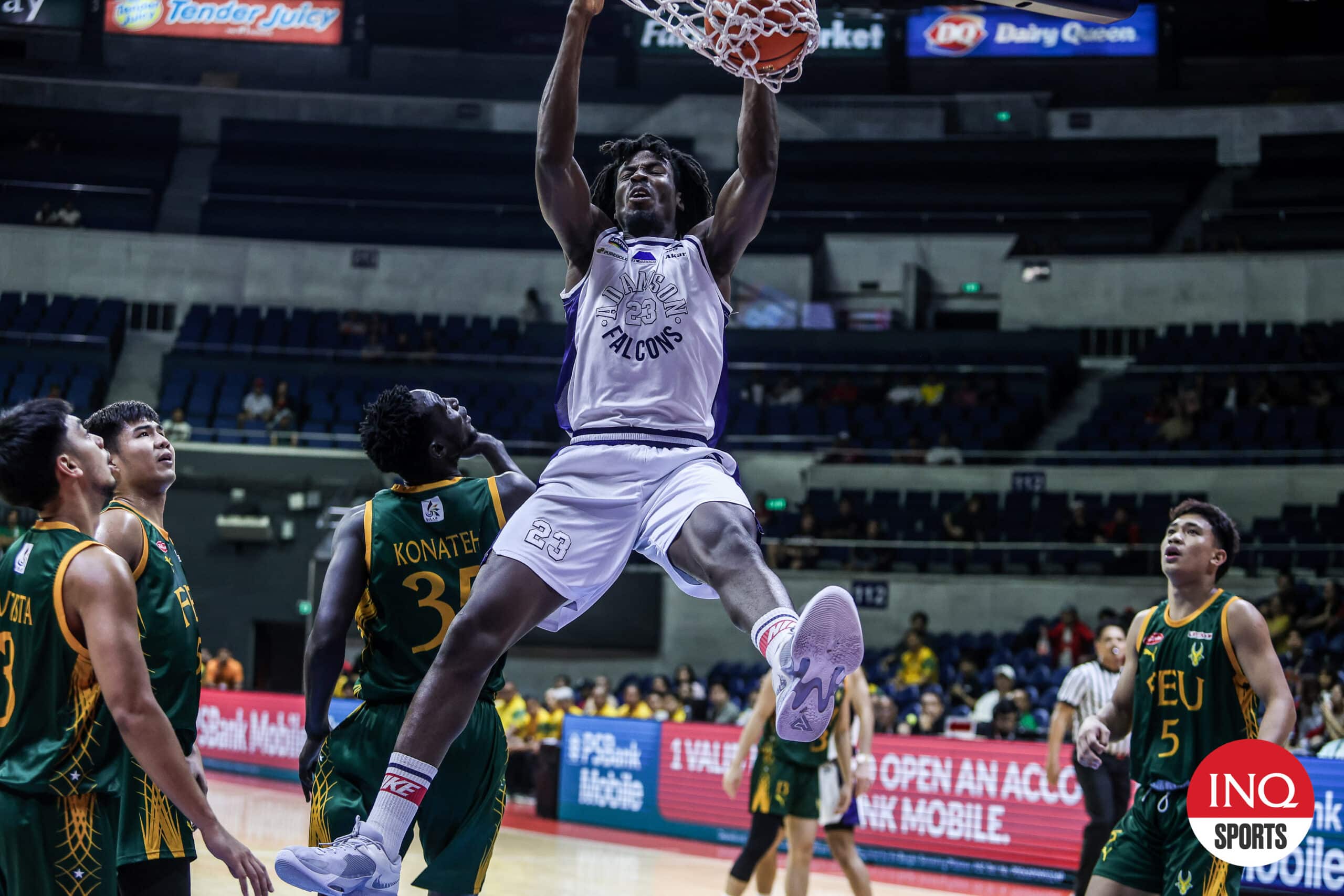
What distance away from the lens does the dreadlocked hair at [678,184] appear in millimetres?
4391

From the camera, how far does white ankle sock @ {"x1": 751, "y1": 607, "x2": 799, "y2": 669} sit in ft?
11.0

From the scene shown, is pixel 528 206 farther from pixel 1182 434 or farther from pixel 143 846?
pixel 143 846

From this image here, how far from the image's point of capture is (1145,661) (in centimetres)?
529

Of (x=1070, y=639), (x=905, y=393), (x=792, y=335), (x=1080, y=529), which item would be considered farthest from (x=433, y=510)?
(x=792, y=335)

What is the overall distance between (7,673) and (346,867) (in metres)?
0.94

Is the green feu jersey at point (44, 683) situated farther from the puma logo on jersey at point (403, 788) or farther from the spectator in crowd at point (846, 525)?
the spectator in crowd at point (846, 525)

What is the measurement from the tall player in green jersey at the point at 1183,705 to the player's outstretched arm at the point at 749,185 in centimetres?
225

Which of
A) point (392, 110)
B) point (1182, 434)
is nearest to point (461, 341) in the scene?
point (392, 110)

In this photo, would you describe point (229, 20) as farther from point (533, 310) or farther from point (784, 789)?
point (784, 789)

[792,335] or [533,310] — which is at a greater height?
[533,310]

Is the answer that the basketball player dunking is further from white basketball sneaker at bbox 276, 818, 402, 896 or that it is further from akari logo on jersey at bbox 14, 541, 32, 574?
akari logo on jersey at bbox 14, 541, 32, 574

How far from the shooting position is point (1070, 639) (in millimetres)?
15414

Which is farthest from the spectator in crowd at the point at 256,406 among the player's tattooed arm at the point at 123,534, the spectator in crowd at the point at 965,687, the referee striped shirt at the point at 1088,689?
the player's tattooed arm at the point at 123,534

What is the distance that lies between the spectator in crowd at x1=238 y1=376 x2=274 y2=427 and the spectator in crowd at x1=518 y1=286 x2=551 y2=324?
465cm
